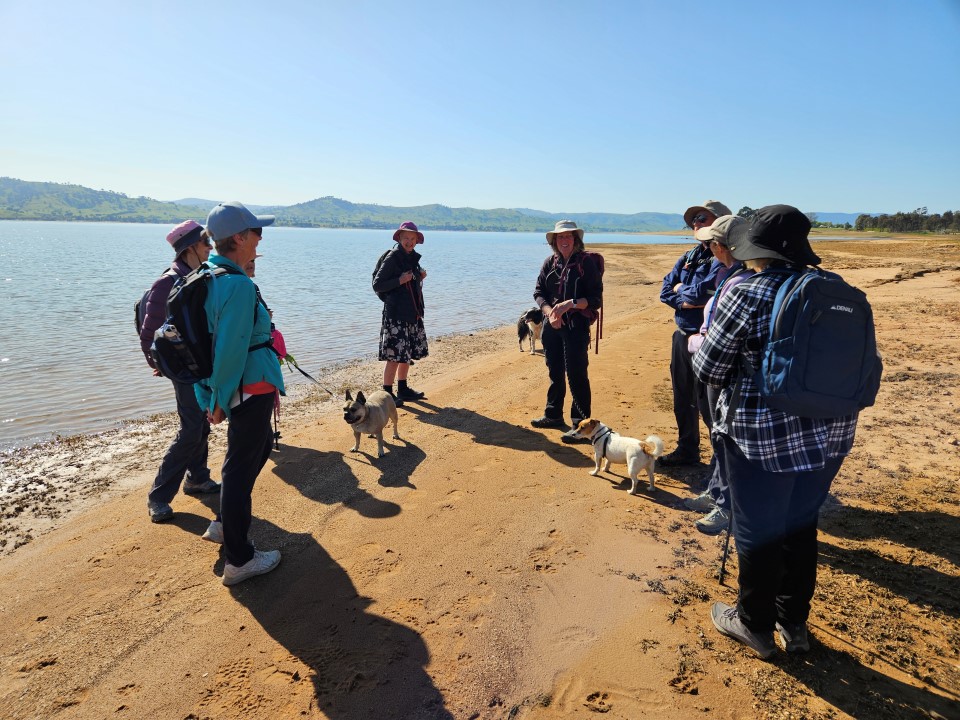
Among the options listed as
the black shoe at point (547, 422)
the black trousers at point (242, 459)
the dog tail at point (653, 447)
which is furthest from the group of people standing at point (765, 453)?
the black shoe at point (547, 422)

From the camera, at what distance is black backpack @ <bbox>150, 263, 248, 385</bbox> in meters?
2.91

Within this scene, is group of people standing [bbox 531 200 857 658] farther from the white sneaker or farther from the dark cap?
the white sneaker

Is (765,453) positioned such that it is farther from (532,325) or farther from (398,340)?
(532,325)

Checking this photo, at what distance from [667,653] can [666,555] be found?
98 centimetres

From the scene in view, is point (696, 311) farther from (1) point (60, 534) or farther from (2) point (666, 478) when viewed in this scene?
(1) point (60, 534)

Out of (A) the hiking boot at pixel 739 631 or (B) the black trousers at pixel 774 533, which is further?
(A) the hiking boot at pixel 739 631

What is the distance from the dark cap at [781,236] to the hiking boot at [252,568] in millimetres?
3612

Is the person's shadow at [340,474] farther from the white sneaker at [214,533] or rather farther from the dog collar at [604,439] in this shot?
the dog collar at [604,439]

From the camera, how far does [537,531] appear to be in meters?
4.07

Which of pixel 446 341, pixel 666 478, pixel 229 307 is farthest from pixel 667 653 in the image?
pixel 446 341

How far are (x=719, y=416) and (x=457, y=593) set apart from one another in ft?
6.64

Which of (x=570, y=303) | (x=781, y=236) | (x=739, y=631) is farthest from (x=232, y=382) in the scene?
(x=570, y=303)

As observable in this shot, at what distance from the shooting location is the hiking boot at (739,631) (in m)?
2.69

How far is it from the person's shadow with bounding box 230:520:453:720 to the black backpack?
156cm
